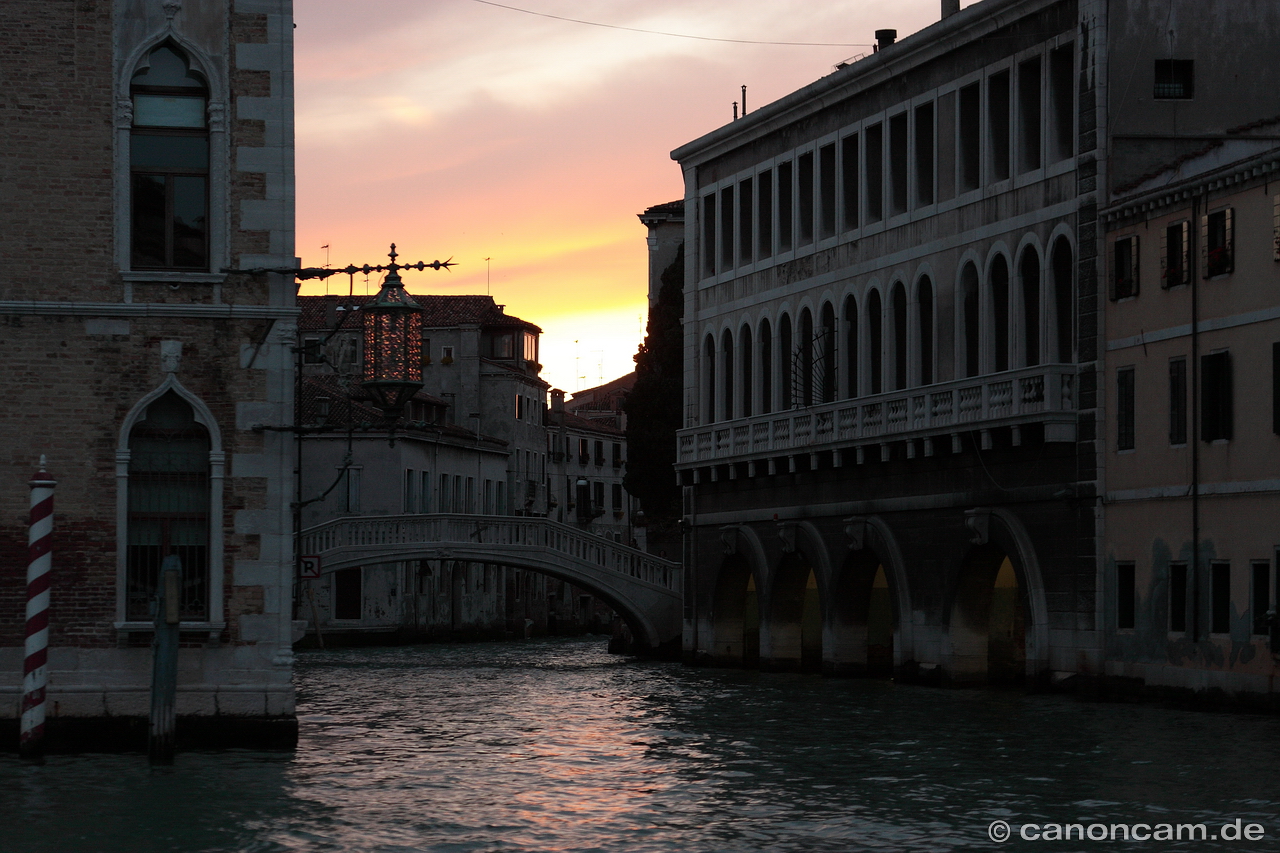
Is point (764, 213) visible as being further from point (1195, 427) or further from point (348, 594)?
point (348, 594)

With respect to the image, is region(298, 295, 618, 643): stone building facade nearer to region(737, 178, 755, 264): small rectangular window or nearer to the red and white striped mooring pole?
region(737, 178, 755, 264): small rectangular window

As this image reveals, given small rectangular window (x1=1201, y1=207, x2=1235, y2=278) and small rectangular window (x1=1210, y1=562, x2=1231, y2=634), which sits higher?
small rectangular window (x1=1201, y1=207, x2=1235, y2=278)

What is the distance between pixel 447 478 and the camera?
6969cm

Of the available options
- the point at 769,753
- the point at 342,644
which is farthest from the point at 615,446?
the point at 769,753

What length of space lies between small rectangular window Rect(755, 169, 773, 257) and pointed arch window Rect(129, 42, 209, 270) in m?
23.9

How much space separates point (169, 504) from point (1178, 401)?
14.9 m

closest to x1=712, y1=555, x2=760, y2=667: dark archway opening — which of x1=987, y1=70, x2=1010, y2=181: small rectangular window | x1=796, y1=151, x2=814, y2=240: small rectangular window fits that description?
x1=796, y1=151, x2=814, y2=240: small rectangular window

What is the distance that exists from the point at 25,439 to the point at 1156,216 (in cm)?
1636

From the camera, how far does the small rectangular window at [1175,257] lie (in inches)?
1160

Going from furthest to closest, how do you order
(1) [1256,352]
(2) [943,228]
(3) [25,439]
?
(2) [943,228], (1) [1256,352], (3) [25,439]

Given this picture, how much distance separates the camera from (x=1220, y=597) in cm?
2848

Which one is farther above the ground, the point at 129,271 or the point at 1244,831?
the point at 129,271

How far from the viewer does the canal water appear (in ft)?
52.8

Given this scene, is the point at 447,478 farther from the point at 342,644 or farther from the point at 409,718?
the point at 409,718
